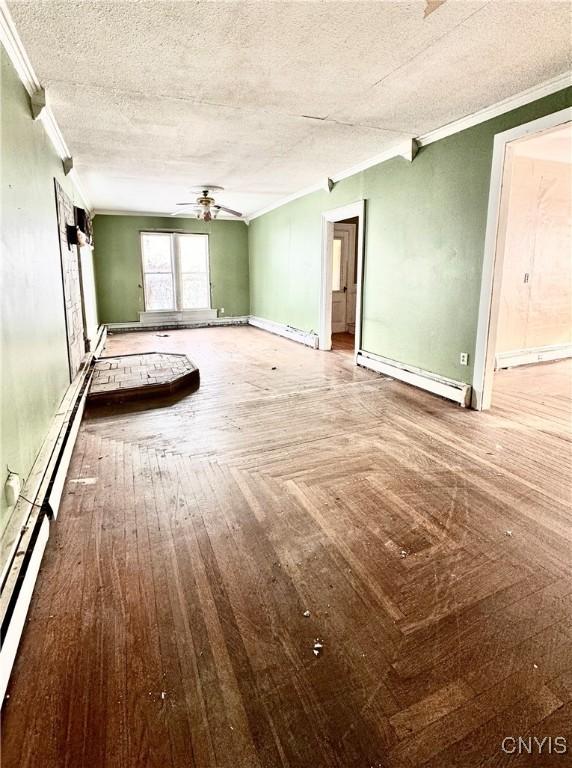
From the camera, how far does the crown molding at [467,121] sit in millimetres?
3161

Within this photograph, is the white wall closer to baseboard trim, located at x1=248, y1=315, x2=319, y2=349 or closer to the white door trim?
the white door trim

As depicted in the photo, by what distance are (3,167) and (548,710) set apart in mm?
3328

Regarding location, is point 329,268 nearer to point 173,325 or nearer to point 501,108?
point 501,108

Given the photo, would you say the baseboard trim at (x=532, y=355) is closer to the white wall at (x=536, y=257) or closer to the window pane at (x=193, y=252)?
the white wall at (x=536, y=257)

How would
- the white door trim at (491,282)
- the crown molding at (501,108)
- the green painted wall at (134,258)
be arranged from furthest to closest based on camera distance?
the green painted wall at (134,258) < the white door trim at (491,282) < the crown molding at (501,108)

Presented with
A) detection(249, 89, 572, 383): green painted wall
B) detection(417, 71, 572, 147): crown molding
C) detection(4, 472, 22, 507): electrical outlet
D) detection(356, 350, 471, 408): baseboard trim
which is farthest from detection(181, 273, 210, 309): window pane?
detection(4, 472, 22, 507): electrical outlet

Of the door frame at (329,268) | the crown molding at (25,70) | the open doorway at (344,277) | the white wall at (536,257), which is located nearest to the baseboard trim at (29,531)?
the crown molding at (25,70)

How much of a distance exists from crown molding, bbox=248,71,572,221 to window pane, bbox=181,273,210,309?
16.3 ft

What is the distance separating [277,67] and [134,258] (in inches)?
300

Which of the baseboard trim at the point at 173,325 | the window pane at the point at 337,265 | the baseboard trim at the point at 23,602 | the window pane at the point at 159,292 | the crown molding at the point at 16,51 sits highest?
the crown molding at the point at 16,51

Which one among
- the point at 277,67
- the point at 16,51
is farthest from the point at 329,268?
the point at 16,51

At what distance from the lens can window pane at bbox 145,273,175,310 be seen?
9898 mm

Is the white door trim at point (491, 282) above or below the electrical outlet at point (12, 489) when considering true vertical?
above

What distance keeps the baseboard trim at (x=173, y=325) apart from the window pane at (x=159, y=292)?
43cm
